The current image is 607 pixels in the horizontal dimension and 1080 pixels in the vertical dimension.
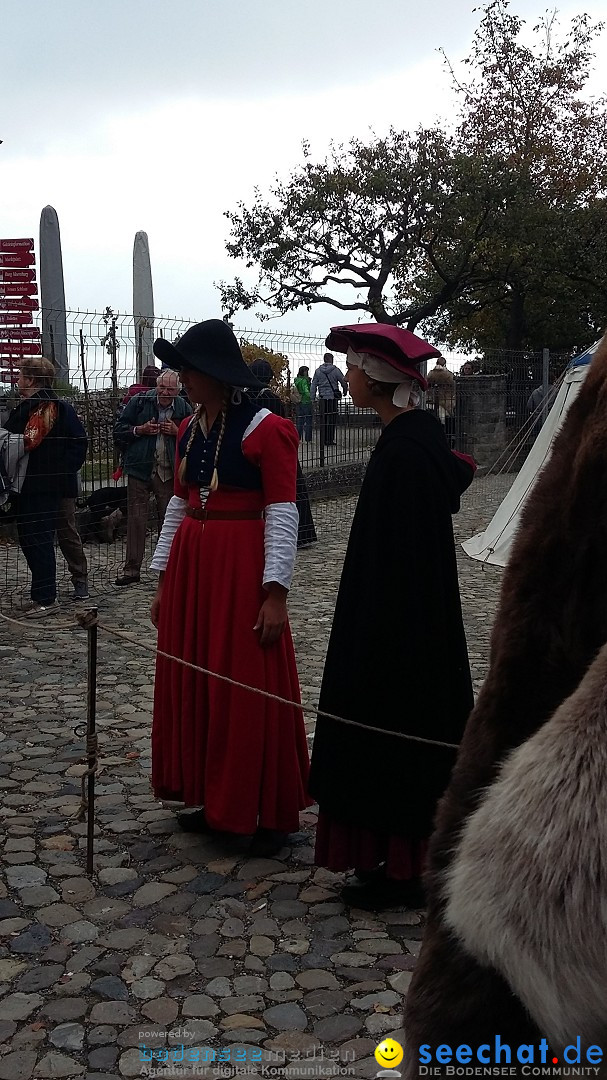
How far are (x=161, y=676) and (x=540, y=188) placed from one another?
26509 millimetres

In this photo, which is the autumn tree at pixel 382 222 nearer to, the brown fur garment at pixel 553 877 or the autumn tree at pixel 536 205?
the autumn tree at pixel 536 205

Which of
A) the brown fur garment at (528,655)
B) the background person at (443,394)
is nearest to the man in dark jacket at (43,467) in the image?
the background person at (443,394)

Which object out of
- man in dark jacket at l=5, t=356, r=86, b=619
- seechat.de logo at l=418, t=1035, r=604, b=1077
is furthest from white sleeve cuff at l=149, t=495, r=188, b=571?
man in dark jacket at l=5, t=356, r=86, b=619

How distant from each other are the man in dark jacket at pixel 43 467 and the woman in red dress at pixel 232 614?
188 inches

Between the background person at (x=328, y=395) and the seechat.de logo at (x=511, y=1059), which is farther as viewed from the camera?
the background person at (x=328, y=395)

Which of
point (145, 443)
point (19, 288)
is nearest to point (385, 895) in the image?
point (145, 443)

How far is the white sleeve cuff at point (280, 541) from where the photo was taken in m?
3.78

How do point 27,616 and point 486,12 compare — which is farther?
point 486,12

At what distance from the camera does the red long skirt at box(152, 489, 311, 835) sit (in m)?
3.79

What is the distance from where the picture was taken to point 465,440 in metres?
16.1

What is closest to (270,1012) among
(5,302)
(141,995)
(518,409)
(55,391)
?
(141,995)

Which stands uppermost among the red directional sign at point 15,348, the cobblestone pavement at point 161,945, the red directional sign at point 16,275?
the red directional sign at point 16,275

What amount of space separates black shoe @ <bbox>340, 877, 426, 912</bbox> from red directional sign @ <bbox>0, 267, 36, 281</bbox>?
13.3m

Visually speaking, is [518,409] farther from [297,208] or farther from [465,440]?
[297,208]
